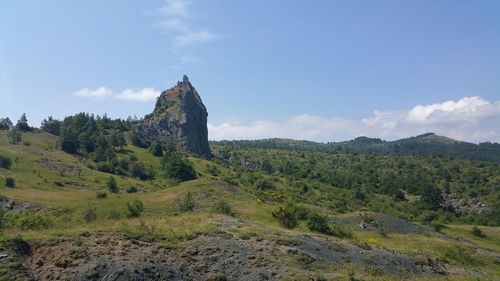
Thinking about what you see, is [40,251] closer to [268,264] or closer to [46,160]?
[268,264]

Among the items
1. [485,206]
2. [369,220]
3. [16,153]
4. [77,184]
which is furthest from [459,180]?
[16,153]

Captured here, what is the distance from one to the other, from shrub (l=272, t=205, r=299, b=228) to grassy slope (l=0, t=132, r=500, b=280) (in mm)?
767

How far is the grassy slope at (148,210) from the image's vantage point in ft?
116

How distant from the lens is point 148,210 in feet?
209

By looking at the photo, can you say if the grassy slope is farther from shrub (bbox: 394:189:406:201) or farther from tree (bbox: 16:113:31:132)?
shrub (bbox: 394:189:406:201)

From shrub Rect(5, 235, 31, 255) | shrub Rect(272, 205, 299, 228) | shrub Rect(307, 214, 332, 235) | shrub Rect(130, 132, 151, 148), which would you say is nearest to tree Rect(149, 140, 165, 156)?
shrub Rect(130, 132, 151, 148)

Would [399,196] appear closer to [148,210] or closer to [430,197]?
[430,197]

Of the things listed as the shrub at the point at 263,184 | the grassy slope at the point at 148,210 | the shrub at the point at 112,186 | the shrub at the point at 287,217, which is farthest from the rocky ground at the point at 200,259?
the shrub at the point at 263,184

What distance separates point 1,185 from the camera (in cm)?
8212

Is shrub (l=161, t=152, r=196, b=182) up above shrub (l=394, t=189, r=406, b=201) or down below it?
above

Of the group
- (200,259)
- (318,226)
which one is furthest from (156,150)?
(200,259)

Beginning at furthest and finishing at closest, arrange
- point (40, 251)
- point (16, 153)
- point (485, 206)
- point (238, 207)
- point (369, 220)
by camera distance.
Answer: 1. point (485, 206)
2. point (16, 153)
3. point (369, 220)
4. point (238, 207)
5. point (40, 251)

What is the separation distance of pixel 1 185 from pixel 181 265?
6582cm

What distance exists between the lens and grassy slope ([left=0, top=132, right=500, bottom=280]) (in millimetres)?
35469
